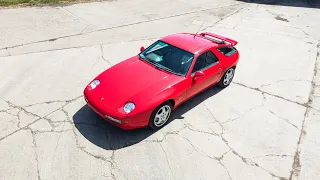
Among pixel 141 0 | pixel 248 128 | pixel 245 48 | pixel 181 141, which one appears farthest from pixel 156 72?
pixel 141 0

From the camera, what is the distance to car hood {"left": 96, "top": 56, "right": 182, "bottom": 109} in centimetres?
529

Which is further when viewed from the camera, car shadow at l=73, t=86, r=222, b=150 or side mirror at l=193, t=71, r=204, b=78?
side mirror at l=193, t=71, r=204, b=78

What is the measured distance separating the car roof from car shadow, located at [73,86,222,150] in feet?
4.80

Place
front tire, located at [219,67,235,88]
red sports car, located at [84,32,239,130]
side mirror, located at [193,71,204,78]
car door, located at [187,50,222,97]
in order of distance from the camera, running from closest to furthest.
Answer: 1. red sports car, located at [84,32,239,130]
2. side mirror, located at [193,71,204,78]
3. car door, located at [187,50,222,97]
4. front tire, located at [219,67,235,88]

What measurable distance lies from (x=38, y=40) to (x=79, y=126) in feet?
15.7

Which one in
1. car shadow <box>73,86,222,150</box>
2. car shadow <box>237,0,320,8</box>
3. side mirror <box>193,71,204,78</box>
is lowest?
car shadow <box>73,86,222,150</box>

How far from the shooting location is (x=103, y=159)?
16.2 ft

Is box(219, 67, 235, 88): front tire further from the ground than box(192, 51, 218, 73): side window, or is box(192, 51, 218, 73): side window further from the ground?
box(192, 51, 218, 73): side window

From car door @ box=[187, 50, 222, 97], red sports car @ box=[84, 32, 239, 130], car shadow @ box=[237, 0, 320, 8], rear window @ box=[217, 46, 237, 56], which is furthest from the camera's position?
car shadow @ box=[237, 0, 320, 8]

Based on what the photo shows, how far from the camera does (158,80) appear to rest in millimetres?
5617

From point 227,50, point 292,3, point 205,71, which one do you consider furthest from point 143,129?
point 292,3

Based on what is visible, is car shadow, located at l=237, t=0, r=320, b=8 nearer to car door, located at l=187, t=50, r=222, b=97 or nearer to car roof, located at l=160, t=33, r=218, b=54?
car roof, located at l=160, t=33, r=218, b=54

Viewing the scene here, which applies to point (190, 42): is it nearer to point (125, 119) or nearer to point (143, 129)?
point (143, 129)

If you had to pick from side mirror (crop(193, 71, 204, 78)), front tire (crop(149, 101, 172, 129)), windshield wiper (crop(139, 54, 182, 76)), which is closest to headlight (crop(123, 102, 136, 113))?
front tire (crop(149, 101, 172, 129))
